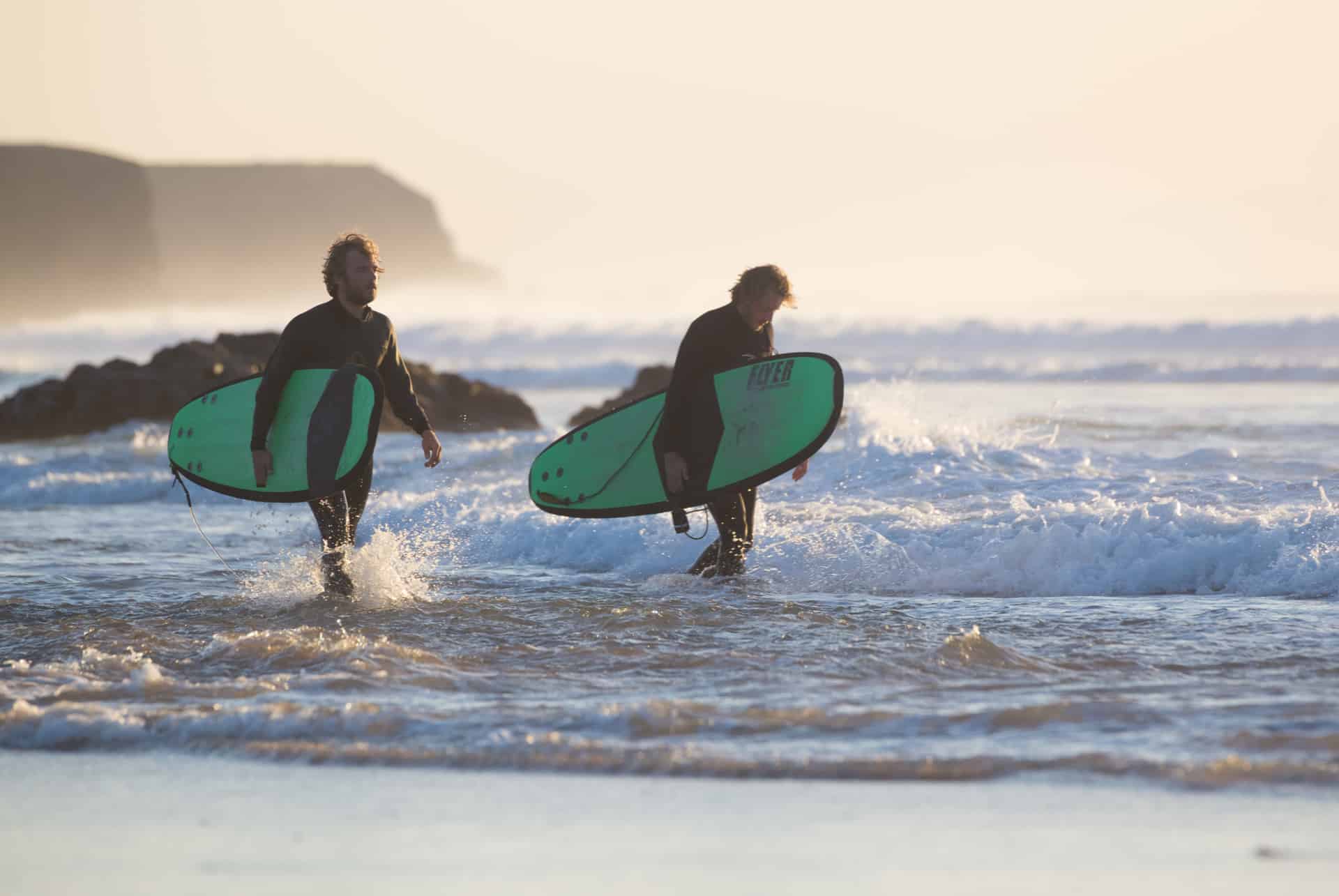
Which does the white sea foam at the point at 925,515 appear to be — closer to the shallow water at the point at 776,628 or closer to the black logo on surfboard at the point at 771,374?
the shallow water at the point at 776,628

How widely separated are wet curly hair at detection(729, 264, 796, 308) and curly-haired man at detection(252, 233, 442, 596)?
1.43m

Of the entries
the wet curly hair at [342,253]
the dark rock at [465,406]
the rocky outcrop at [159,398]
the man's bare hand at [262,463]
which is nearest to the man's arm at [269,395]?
the man's bare hand at [262,463]

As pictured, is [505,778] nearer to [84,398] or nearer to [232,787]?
[232,787]

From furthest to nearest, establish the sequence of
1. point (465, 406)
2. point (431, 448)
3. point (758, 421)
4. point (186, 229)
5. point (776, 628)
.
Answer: point (186, 229) < point (465, 406) < point (758, 421) < point (431, 448) < point (776, 628)

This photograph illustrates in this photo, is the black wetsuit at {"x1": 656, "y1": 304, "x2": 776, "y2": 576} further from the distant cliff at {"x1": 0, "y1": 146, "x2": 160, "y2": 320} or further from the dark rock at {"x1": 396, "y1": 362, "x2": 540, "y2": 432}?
the distant cliff at {"x1": 0, "y1": 146, "x2": 160, "y2": 320}

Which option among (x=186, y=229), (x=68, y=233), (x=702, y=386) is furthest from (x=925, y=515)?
(x=186, y=229)

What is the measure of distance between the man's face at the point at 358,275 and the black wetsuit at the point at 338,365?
0.41 feet

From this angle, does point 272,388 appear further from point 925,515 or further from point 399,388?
point 925,515

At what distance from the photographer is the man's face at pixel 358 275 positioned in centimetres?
624

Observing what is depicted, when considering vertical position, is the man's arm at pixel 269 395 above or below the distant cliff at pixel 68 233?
below

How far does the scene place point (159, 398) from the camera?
1944 cm

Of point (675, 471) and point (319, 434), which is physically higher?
point (319, 434)

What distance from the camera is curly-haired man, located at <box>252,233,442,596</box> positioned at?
248 inches

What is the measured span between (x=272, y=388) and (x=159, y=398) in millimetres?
13868
